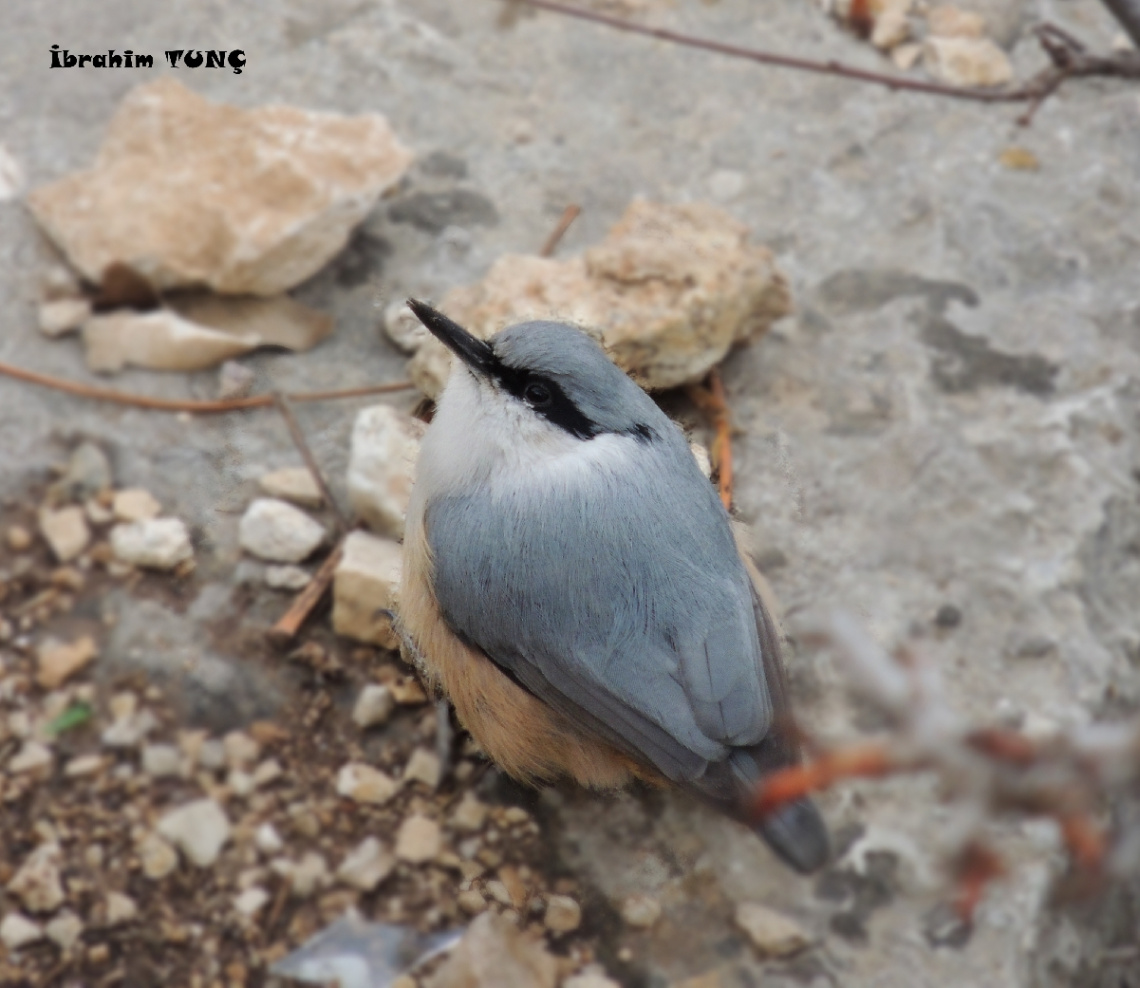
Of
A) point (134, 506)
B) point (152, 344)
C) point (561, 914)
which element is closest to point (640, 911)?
point (561, 914)

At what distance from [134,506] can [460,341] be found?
1014mm

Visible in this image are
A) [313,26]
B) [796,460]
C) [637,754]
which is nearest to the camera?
[637,754]

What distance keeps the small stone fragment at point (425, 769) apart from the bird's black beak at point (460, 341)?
0.80 meters

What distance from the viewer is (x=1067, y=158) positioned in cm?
346

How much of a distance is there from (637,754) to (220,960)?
2.93 ft

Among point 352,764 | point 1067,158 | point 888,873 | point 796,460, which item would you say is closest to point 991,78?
point 1067,158

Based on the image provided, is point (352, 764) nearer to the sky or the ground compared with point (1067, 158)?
nearer to the ground

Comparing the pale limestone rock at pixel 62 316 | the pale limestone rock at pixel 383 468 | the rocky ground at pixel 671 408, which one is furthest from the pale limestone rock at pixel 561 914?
the pale limestone rock at pixel 62 316

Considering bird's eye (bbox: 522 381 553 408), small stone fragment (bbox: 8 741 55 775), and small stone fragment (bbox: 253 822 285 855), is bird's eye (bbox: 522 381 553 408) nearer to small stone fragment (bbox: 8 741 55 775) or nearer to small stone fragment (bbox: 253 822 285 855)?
small stone fragment (bbox: 253 822 285 855)

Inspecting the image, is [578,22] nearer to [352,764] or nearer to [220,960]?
[352,764]

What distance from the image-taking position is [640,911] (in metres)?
2.27

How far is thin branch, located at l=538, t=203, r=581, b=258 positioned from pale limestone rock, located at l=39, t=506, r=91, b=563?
1.30 meters

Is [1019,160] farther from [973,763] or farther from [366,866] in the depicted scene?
[973,763]

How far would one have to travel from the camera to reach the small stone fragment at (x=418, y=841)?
2355 mm
